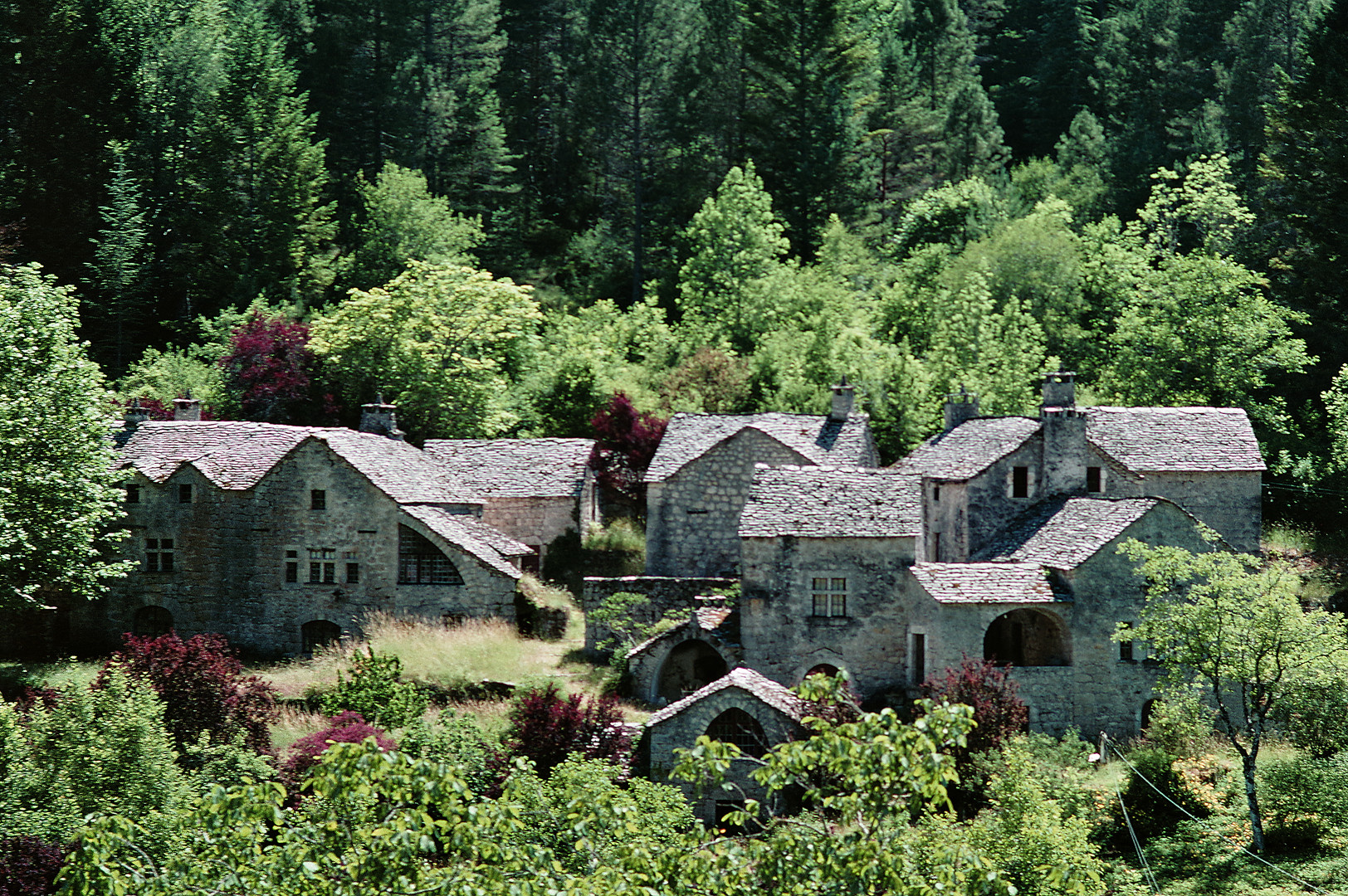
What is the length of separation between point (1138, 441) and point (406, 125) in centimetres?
4427

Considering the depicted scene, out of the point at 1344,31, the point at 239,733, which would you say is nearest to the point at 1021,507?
the point at 239,733

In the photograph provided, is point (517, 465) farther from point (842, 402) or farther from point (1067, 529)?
point (1067, 529)

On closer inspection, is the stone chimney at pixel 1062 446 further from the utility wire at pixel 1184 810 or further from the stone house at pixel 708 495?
the utility wire at pixel 1184 810

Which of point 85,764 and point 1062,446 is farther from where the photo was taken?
point 1062,446

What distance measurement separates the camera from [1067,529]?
44875 millimetres

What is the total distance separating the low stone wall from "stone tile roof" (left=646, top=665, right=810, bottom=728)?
635 cm

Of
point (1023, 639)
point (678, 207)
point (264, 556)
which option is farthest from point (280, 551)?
point (678, 207)

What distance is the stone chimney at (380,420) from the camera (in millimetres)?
55344

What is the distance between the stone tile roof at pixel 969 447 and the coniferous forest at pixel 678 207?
7.88 meters

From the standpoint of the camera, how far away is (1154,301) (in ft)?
208

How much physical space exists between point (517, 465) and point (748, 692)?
18290mm

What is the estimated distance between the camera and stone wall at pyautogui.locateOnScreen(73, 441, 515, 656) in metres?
48.2

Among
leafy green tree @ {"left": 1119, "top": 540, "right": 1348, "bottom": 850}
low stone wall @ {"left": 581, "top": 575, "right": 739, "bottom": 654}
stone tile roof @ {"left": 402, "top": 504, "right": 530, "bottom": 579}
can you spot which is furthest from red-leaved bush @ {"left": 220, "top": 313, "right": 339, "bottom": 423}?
leafy green tree @ {"left": 1119, "top": 540, "right": 1348, "bottom": 850}

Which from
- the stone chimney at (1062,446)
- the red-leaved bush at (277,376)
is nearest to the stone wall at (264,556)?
the red-leaved bush at (277,376)
